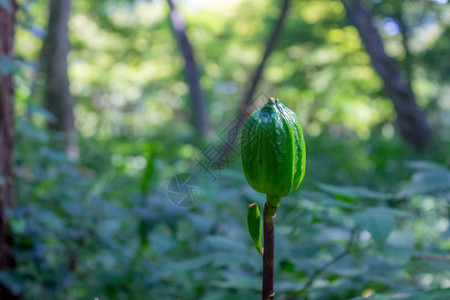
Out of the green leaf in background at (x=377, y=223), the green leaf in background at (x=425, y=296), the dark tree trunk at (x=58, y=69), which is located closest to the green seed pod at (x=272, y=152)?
the green leaf in background at (x=425, y=296)

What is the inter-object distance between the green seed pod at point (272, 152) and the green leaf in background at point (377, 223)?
0.45m

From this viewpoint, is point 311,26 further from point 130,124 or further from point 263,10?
point 130,124

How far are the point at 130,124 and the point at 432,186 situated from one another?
17.4 m

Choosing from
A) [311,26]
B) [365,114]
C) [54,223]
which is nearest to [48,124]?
[54,223]

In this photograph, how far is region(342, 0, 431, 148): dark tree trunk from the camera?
14.0 feet

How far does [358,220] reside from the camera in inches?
32.4

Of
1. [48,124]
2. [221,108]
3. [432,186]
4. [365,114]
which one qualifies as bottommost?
[432,186]

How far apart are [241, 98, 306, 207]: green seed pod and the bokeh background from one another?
0.08 metres

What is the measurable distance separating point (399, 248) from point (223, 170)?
1.54ft

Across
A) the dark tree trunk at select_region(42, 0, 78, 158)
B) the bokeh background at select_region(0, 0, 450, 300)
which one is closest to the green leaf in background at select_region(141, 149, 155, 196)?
the bokeh background at select_region(0, 0, 450, 300)

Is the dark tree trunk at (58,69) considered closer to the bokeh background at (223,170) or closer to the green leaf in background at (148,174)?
the bokeh background at (223,170)

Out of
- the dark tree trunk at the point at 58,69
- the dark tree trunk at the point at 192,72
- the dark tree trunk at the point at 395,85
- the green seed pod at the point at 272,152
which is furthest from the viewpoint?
the dark tree trunk at the point at 58,69

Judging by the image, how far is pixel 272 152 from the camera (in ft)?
1.26

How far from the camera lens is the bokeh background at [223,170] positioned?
1068 millimetres
